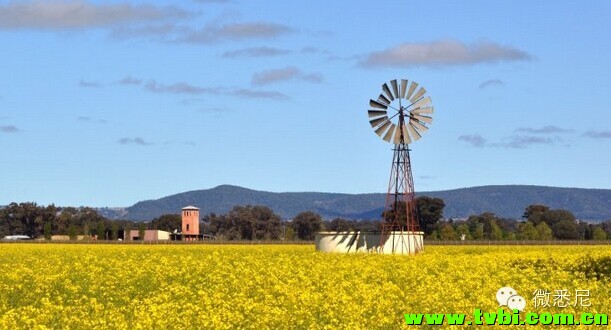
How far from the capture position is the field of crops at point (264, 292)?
2320 cm

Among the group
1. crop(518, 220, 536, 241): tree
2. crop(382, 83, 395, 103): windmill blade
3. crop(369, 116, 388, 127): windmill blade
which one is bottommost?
crop(518, 220, 536, 241): tree

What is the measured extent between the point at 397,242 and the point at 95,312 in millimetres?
36041

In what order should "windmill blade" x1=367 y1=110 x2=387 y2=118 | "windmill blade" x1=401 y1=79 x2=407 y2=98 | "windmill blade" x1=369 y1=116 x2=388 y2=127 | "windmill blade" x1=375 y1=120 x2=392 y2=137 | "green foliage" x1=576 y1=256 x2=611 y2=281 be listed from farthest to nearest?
1. "windmill blade" x1=367 y1=110 x2=387 y2=118
2. "windmill blade" x1=369 y1=116 x2=388 y2=127
3. "windmill blade" x1=375 y1=120 x2=392 y2=137
4. "windmill blade" x1=401 y1=79 x2=407 y2=98
5. "green foliage" x1=576 y1=256 x2=611 y2=281

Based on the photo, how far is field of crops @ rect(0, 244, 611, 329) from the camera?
2320 cm

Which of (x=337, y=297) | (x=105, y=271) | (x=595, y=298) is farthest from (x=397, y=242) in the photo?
(x=337, y=297)

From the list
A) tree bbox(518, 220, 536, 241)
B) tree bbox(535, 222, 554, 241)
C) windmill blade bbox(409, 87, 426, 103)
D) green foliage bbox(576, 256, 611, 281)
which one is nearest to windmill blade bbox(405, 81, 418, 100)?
windmill blade bbox(409, 87, 426, 103)

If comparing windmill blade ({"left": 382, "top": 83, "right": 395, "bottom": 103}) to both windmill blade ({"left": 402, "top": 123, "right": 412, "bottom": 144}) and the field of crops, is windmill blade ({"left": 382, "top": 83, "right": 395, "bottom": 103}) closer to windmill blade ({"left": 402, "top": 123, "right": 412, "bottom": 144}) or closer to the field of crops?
windmill blade ({"left": 402, "top": 123, "right": 412, "bottom": 144})

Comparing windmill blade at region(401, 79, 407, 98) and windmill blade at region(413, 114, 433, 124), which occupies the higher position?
windmill blade at region(401, 79, 407, 98)

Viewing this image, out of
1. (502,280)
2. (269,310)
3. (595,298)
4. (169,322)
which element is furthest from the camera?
(502,280)

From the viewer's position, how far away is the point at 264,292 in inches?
1214

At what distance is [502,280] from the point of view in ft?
118

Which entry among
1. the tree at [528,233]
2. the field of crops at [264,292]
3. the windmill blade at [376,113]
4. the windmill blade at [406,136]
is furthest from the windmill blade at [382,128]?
the tree at [528,233]

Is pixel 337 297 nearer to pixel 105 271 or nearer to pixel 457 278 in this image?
pixel 457 278

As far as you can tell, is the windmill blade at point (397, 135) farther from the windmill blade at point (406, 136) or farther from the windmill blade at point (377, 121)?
the windmill blade at point (377, 121)
